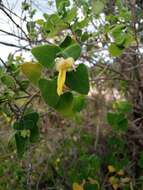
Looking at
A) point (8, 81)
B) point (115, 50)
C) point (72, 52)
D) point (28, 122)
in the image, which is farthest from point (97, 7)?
point (72, 52)

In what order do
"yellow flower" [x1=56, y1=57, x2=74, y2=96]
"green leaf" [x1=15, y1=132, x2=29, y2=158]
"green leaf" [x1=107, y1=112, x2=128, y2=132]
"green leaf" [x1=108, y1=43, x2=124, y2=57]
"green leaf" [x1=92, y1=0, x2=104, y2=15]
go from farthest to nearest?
"green leaf" [x1=107, y1=112, x2=128, y2=132] < "green leaf" [x1=92, y1=0, x2=104, y2=15] < "green leaf" [x1=108, y1=43, x2=124, y2=57] < "green leaf" [x1=15, y1=132, x2=29, y2=158] < "yellow flower" [x1=56, y1=57, x2=74, y2=96]

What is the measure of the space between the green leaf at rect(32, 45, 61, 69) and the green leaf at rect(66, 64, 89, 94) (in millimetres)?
37

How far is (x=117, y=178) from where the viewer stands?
95.0 inches

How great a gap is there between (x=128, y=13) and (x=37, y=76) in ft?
2.60

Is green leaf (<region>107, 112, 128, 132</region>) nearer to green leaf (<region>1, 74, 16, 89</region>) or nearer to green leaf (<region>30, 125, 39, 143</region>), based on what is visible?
green leaf (<region>1, 74, 16, 89</region>)

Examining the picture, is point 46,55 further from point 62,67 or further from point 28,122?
point 28,122

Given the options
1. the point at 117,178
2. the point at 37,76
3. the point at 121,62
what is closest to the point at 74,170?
the point at 117,178

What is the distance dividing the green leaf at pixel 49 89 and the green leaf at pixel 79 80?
0.03 metres

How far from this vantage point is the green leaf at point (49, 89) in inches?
30.8

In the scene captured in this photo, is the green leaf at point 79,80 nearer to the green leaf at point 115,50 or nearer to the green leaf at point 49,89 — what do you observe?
the green leaf at point 49,89

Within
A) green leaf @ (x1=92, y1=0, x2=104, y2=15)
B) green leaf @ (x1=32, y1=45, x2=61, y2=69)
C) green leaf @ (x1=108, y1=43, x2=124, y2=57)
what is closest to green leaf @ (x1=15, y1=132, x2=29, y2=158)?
green leaf @ (x1=32, y1=45, x2=61, y2=69)

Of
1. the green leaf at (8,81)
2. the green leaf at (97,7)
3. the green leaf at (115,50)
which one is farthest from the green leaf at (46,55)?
the green leaf at (97,7)

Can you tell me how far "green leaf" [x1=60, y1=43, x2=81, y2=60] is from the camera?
76cm

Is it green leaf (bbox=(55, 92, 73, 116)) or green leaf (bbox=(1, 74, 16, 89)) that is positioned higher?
green leaf (bbox=(1, 74, 16, 89))
